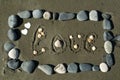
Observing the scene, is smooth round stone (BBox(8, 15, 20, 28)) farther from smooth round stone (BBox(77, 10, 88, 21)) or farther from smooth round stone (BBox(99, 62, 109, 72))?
smooth round stone (BBox(99, 62, 109, 72))

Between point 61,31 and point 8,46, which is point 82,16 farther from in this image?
point 8,46

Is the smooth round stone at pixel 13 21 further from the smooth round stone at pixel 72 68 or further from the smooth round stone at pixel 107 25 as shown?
the smooth round stone at pixel 107 25

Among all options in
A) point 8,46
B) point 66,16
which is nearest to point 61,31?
point 66,16

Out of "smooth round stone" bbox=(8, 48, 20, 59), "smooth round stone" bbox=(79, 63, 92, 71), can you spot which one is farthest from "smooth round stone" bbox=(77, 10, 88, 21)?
"smooth round stone" bbox=(8, 48, 20, 59)

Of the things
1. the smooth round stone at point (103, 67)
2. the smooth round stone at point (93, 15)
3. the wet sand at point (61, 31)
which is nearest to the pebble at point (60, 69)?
the wet sand at point (61, 31)

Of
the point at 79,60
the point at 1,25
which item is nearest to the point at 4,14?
the point at 1,25
